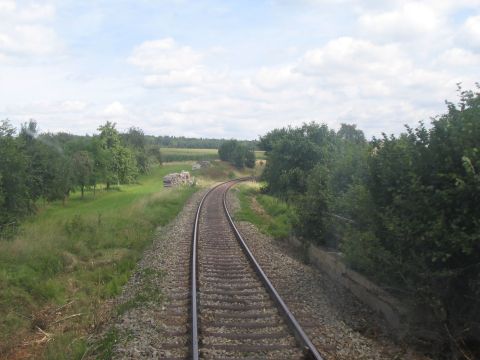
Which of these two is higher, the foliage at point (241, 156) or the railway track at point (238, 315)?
the foliage at point (241, 156)

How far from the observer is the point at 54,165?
46.2 metres

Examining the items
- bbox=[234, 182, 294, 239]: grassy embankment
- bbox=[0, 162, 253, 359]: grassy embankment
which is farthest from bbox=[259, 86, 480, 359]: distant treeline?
bbox=[234, 182, 294, 239]: grassy embankment

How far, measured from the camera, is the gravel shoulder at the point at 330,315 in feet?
21.4

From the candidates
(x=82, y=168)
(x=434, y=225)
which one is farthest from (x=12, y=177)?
(x=82, y=168)

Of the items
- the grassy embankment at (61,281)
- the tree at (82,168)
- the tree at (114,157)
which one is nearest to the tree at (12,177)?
the grassy embankment at (61,281)

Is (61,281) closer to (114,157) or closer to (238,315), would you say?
(238,315)

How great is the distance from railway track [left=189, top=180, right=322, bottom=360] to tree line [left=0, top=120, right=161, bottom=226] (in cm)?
1181

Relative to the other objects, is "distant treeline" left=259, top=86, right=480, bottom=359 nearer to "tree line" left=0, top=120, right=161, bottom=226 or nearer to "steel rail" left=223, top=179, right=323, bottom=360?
"steel rail" left=223, top=179, right=323, bottom=360

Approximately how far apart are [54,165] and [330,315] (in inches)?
1699

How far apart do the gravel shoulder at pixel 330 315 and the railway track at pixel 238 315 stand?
0.28 meters

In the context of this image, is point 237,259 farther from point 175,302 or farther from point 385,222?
point 385,222

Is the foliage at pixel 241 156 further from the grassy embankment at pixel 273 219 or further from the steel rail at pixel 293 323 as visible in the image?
the steel rail at pixel 293 323

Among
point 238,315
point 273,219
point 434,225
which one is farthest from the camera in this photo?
point 273,219

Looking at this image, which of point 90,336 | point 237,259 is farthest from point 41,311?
point 237,259
